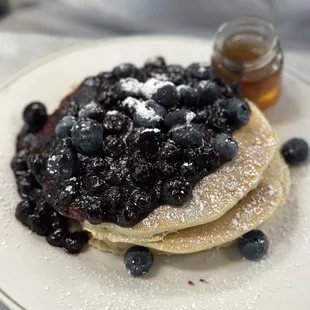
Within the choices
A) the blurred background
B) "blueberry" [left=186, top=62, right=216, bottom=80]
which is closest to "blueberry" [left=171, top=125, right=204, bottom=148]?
"blueberry" [left=186, top=62, right=216, bottom=80]

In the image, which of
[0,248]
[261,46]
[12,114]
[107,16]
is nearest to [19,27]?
[107,16]

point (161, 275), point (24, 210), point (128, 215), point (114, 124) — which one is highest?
point (114, 124)

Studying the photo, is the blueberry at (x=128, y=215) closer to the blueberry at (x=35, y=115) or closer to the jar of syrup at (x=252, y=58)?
the blueberry at (x=35, y=115)

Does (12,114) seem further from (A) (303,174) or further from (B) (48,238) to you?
(A) (303,174)

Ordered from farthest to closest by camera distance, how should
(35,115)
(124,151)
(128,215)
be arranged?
1. (35,115)
2. (124,151)
3. (128,215)

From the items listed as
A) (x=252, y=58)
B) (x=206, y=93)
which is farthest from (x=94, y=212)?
(x=252, y=58)

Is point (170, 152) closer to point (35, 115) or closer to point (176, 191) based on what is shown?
point (176, 191)
